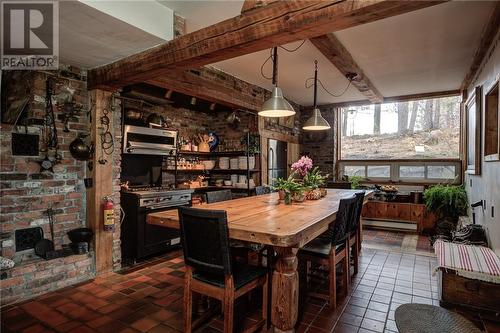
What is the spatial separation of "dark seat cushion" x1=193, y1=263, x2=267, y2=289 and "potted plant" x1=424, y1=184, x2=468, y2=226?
4.06 meters

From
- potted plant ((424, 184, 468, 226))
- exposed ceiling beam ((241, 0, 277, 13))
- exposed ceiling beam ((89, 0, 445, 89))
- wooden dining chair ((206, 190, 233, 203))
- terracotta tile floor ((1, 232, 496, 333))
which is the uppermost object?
exposed ceiling beam ((241, 0, 277, 13))

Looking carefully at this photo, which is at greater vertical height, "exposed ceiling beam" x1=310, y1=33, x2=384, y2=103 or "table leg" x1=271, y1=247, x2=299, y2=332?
→ "exposed ceiling beam" x1=310, y1=33, x2=384, y2=103

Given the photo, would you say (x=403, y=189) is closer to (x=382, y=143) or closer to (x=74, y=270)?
(x=382, y=143)

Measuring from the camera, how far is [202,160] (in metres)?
5.45

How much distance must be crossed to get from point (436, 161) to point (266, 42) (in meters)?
5.24

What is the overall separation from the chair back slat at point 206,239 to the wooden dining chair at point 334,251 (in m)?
1.04

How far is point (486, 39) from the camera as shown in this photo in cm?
303

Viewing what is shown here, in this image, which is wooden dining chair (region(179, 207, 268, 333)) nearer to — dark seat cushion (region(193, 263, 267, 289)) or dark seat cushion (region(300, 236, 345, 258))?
dark seat cushion (region(193, 263, 267, 289))

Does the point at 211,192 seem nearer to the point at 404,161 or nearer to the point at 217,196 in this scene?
the point at 217,196

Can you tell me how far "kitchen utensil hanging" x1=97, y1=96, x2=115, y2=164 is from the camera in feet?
10.7

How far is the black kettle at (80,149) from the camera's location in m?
3.11

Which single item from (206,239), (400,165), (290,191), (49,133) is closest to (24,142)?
(49,133)

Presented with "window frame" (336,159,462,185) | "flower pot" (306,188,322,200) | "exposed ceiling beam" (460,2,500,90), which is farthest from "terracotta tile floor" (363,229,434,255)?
"exposed ceiling beam" (460,2,500,90)

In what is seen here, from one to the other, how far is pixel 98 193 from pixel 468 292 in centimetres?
374
